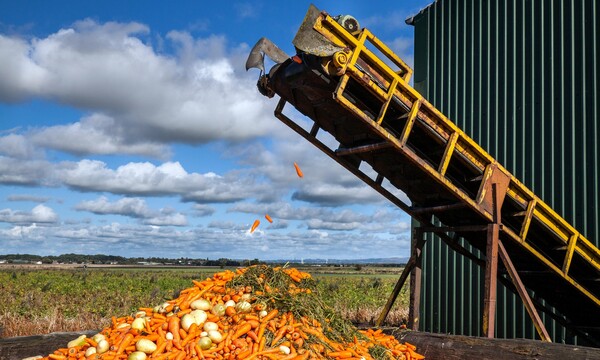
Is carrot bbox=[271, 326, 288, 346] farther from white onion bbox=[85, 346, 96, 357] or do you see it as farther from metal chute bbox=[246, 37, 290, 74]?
metal chute bbox=[246, 37, 290, 74]

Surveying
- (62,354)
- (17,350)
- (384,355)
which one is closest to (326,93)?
(384,355)

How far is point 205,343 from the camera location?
18.4ft

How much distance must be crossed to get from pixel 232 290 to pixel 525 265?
4828 mm

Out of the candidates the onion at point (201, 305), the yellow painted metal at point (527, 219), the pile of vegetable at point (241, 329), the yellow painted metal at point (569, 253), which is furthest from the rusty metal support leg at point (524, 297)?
the onion at point (201, 305)

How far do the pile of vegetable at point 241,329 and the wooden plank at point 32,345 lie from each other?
813 millimetres

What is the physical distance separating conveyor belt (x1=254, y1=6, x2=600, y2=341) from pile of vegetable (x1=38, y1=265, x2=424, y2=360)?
6.82 ft

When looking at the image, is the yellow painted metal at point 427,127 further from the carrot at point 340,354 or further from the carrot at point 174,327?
the carrot at point 174,327

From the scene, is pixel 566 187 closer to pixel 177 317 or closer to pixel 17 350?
pixel 177 317

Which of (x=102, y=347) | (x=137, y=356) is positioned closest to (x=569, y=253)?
(x=137, y=356)

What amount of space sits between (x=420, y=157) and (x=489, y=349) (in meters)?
2.56

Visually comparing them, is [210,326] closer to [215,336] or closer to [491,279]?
[215,336]

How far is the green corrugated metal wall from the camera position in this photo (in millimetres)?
10164

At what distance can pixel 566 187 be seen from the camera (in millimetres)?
10273

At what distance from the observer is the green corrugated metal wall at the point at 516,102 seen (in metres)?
10.2
